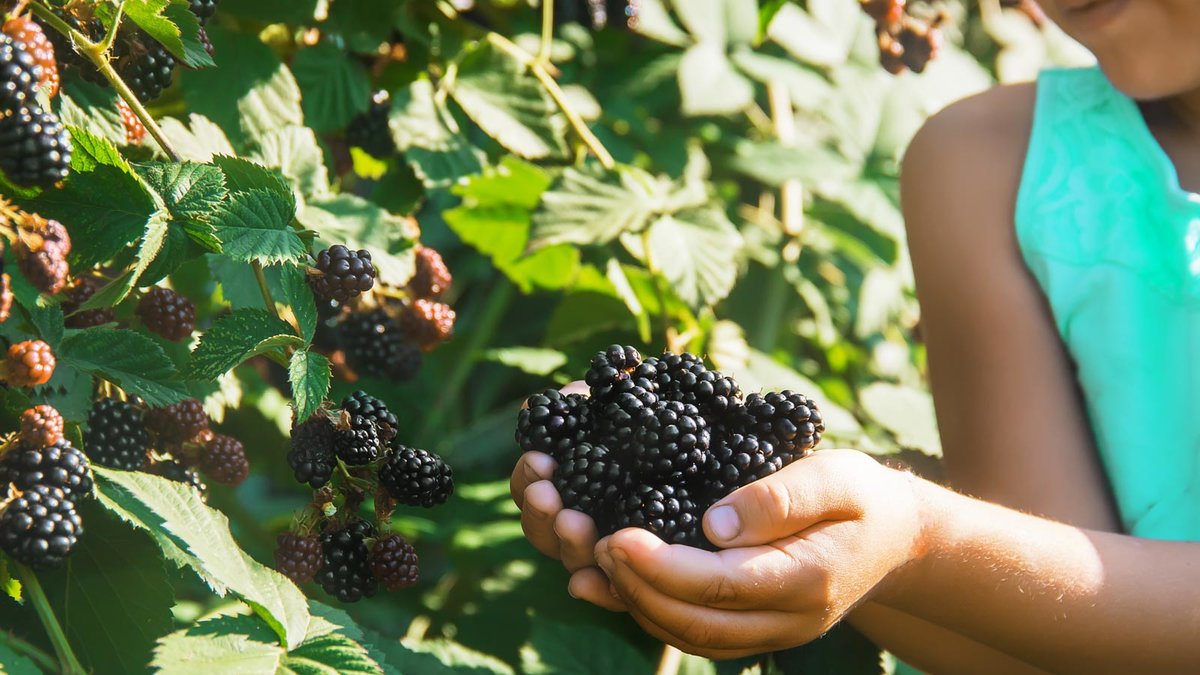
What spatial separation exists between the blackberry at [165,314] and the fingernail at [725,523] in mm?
427

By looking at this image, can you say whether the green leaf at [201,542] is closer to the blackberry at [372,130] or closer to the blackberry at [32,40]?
the blackberry at [32,40]

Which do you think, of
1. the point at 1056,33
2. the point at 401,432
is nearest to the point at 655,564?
the point at 401,432

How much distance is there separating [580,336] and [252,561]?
0.59 meters

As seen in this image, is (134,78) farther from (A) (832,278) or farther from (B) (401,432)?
(A) (832,278)

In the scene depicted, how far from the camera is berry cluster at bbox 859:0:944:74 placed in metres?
1.36

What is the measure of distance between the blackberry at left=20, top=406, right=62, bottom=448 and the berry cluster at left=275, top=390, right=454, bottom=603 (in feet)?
0.51

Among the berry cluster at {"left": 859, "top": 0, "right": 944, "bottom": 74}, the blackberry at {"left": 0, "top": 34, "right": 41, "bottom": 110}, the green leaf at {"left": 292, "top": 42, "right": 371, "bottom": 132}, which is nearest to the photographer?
the blackberry at {"left": 0, "top": 34, "right": 41, "bottom": 110}

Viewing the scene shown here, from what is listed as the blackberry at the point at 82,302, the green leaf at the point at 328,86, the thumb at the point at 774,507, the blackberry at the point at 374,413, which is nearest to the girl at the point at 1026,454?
the thumb at the point at 774,507

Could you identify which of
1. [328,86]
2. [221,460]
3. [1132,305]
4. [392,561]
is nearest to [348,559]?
[392,561]

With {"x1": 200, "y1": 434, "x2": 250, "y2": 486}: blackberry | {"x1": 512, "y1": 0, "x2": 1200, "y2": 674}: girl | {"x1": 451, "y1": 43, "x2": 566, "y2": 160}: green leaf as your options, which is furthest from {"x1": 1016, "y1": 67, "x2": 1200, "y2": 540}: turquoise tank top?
{"x1": 200, "y1": 434, "x2": 250, "y2": 486}: blackberry

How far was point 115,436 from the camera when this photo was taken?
2.84 feet

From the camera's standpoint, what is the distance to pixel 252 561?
0.89 meters

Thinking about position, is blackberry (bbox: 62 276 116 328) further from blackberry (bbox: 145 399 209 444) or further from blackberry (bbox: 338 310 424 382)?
blackberry (bbox: 338 310 424 382)

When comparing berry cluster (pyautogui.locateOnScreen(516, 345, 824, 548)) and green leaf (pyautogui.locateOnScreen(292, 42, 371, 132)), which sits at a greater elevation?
green leaf (pyautogui.locateOnScreen(292, 42, 371, 132))
